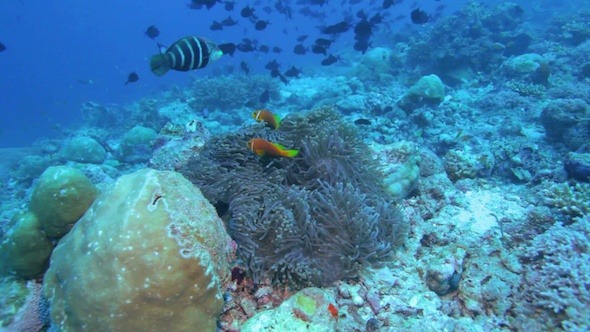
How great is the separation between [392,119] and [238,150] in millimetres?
7737

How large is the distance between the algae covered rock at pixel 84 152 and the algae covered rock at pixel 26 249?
9963 mm

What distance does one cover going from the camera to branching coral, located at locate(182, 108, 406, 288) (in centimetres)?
343

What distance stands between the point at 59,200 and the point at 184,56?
2431 millimetres

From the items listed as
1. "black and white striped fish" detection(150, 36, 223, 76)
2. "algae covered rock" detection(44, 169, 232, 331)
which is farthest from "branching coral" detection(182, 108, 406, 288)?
"black and white striped fish" detection(150, 36, 223, 76)

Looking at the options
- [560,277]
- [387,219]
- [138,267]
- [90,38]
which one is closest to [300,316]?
[138,267]

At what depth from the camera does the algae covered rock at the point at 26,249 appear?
3227 mm

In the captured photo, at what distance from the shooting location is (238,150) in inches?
174

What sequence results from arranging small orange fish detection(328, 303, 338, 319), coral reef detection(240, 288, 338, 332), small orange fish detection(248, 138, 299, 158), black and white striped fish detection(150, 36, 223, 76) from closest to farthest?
coral reef detection(240, 288, 338, 332) < small orange fish detection(328, 303, 338, 319) < small orange fish detection(248, 138, 299, 158) < black and white striped fish detection(150, 36, 223, 76)

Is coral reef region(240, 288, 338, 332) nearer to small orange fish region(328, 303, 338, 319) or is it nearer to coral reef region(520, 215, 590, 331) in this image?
small orange fish region(328, 303, 338, 319)

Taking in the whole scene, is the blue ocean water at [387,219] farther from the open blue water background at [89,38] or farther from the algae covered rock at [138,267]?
the open blue water background at [89,38]

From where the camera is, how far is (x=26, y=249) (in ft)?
10.6

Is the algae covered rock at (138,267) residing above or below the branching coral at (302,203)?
above

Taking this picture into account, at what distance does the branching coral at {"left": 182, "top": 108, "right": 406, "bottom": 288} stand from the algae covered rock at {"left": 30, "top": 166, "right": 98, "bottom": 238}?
1.19m

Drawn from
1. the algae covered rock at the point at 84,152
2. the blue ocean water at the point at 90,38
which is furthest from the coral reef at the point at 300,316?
the blue ocean water at the point at 90,38
